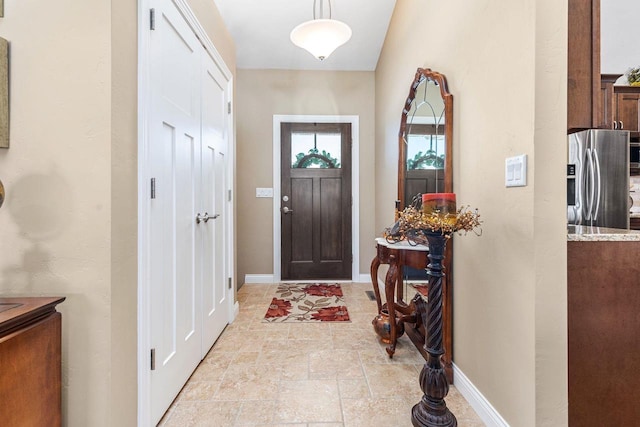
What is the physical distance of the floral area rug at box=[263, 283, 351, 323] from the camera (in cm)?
259

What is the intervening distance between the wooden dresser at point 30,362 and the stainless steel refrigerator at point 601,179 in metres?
3.41

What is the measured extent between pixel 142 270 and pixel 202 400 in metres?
0.81

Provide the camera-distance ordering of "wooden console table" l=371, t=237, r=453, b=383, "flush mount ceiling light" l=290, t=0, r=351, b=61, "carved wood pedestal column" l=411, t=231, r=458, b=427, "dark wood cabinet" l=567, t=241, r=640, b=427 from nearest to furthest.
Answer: "dark wood cabinet" l=567, t=241, r=640, b=427
"carved wood pedestal column" l=411, t=231, r=458, b=427
"wooden console table" l=371, t=237, r=453, b=383
"flush mount ceiling light" l=290, t=0, r=351, b=61

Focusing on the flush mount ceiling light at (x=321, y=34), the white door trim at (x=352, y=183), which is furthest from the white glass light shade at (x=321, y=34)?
the white door trim at (x=352, y=183)

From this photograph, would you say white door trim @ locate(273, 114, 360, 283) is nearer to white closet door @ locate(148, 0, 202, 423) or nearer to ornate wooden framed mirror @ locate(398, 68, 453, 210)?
ornate wooden framed mirror @ locate(398, 68, 453, 210)

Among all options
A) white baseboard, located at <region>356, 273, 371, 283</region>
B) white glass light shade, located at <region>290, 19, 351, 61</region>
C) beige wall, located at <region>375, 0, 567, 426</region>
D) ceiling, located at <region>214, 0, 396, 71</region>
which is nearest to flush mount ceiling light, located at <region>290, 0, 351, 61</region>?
white glass light shade, located at <region>290, 19, 351, 61</region>

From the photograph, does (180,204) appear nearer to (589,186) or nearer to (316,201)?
(316,201)

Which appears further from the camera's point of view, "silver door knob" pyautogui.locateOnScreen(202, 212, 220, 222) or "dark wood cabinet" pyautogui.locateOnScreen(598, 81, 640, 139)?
"dark wood cabinet" pyautogui.locateOnScreen(598, 81, 640, 139)

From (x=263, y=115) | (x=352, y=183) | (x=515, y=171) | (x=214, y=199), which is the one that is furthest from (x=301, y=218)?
(x=515, y=171)

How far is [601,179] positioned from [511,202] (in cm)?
220

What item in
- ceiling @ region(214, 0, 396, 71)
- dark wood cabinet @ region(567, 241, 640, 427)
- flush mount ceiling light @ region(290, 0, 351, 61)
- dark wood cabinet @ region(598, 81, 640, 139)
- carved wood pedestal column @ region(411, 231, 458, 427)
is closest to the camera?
dark wood cabinet @ region(567, 241, 640, 427)

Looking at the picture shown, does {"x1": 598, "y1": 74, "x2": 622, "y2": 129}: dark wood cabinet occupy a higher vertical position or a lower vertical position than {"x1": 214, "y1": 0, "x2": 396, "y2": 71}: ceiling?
lower

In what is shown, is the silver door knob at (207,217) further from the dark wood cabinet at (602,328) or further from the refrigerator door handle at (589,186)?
the refrigerator door handle at (589,186)

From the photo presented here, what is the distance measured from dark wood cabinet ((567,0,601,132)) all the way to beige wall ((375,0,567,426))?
7.3 inches
